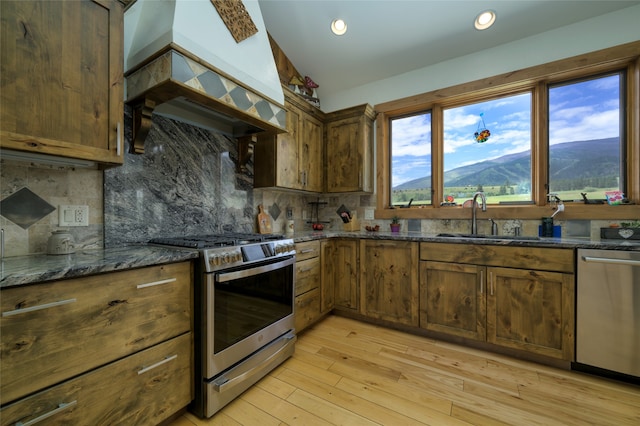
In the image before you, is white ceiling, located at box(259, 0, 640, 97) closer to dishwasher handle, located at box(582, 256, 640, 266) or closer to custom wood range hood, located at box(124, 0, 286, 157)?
custom wood range hood, located at box(124, 0, 286, 157)

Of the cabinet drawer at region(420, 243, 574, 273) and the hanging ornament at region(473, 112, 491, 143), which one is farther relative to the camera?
the hanging ornament at region(473, 112, 491, 143)

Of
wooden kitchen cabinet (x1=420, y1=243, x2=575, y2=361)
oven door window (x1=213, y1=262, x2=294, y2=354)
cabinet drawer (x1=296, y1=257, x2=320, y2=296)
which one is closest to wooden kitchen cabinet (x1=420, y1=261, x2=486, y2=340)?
wooden kitchen cabinet (x1=420, y1=243, x2=575, y2=361)

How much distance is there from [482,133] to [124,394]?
11.4 ft

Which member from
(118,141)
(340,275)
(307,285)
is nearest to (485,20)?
(340,275)

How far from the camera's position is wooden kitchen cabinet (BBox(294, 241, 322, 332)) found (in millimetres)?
2211

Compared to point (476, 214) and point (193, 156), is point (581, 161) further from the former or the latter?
point (193, 156)

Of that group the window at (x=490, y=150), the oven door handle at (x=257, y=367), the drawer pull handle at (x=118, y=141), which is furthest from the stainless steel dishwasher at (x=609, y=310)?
the drawer pull handle at (x=118, y=141)

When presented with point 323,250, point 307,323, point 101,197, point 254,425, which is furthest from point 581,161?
point 101,197

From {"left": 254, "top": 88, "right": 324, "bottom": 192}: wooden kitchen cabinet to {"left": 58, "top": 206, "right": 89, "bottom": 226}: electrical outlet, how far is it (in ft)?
4.48

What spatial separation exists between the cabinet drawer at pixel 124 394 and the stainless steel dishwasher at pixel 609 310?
2.55m

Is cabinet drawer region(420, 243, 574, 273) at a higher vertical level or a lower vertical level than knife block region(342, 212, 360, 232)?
lower

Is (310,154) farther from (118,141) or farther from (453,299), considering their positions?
(453,299)

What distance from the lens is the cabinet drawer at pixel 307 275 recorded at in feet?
7.28

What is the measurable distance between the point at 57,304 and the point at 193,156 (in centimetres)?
141
